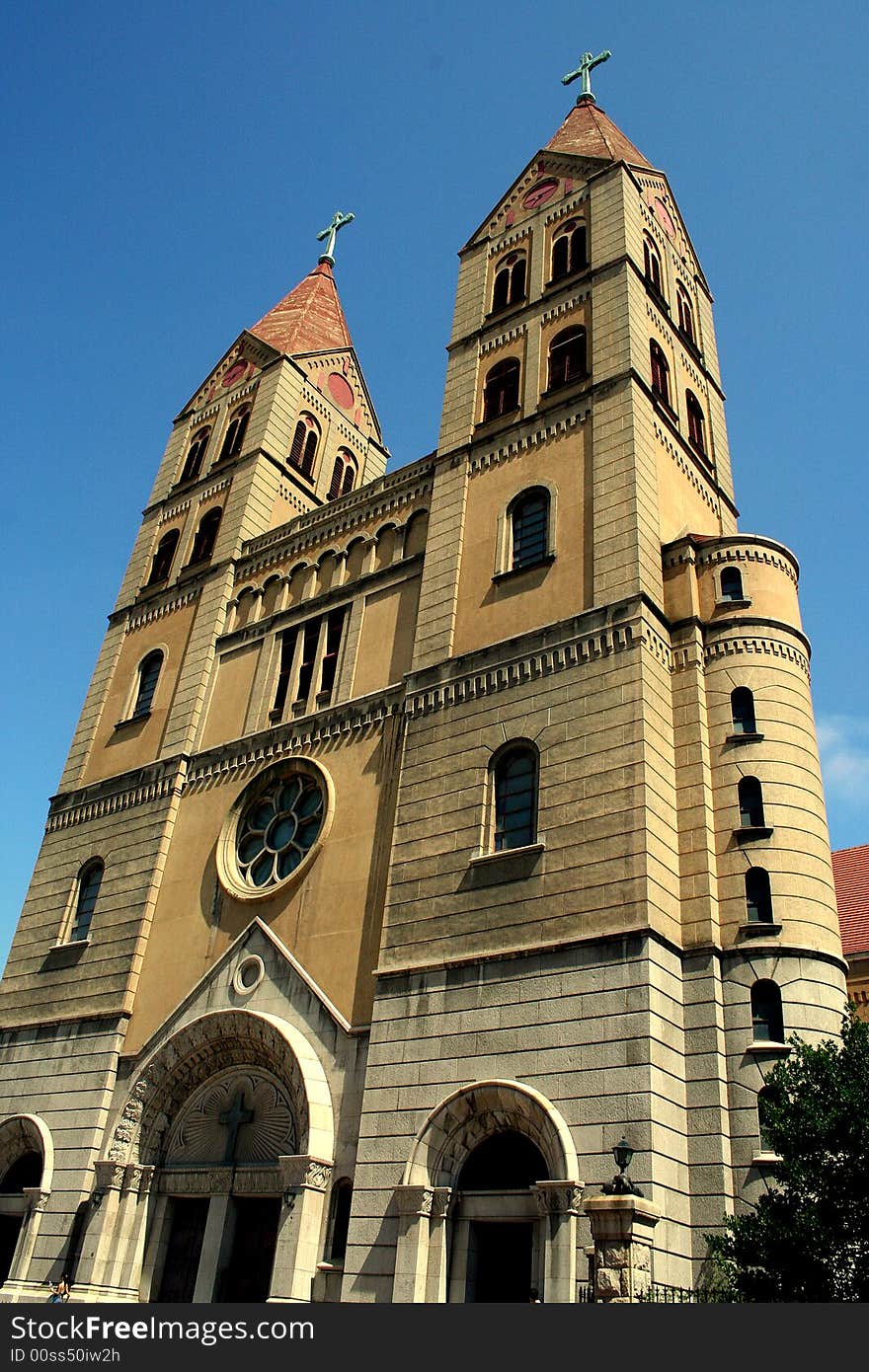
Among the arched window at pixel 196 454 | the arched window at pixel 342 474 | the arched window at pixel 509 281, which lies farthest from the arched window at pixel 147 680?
the arched window at pixel 509 281

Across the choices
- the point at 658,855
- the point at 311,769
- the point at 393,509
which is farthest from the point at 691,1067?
the point at 393,509

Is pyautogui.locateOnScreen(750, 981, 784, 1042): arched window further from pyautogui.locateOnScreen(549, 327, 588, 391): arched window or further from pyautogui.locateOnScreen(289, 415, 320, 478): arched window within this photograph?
pyautogui.locateOnScreen(289, 415, 320, 478): arched window

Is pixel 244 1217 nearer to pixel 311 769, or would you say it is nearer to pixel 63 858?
pixel 311 769

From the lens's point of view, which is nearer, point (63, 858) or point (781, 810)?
point (781, 810)

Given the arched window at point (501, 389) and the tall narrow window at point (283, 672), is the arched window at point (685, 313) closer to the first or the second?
the arched window at point (501, 389)

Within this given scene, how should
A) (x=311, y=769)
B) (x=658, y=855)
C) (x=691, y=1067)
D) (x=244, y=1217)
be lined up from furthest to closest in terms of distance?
(x=311, y=769) → (x=244, y=1217) → (x=658, y=855) → (x=691, y=1067)

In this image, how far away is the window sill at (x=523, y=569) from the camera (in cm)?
2353

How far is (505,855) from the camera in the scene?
20109 mm

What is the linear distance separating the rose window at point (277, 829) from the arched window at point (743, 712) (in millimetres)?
9348

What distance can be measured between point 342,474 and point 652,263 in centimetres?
1416

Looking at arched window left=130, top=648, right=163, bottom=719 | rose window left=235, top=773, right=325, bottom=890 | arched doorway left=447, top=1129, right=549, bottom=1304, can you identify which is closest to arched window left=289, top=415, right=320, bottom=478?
arched window left=130, top=648, right=163, bottom=719

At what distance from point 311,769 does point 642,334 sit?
13.4 metres

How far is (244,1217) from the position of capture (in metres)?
21.5

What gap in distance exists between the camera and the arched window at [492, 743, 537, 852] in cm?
2064
